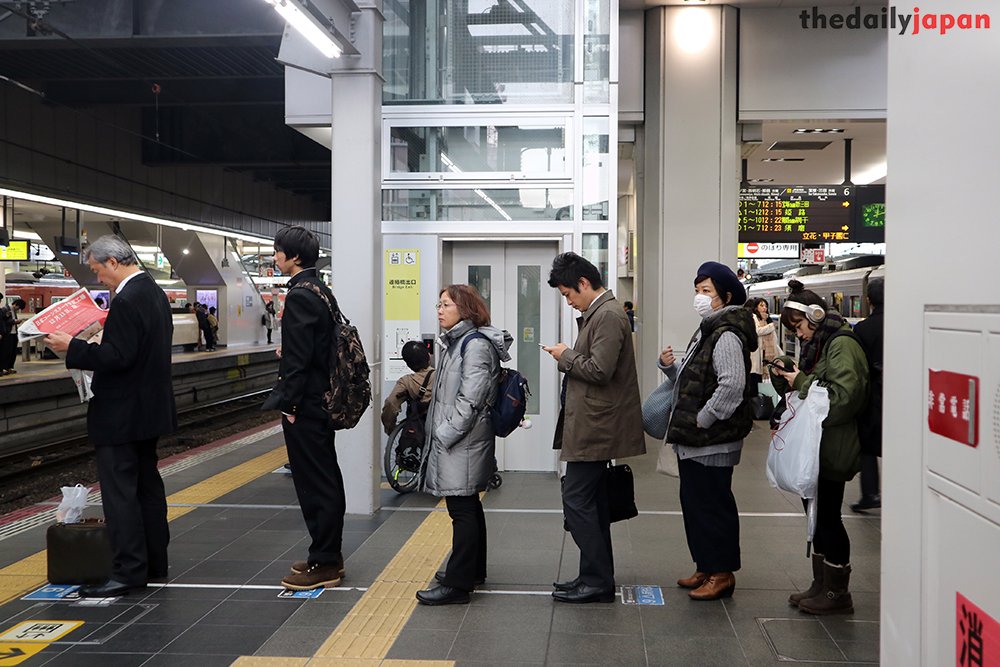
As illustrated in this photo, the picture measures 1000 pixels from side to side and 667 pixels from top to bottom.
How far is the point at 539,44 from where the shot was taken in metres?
8.03

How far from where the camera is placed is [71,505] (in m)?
4.96

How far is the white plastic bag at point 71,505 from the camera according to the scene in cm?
495

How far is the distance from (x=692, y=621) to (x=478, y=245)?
4.78m

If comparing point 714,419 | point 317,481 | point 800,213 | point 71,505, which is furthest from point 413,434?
point 800,213

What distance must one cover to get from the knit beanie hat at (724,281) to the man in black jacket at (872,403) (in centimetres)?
63

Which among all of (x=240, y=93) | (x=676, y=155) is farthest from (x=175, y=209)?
(x=676, y=155)

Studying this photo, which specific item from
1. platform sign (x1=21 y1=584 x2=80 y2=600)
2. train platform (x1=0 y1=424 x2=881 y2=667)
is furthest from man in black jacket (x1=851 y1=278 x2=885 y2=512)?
platform sign (x1=21 y1=584 x2=80 y2=600)

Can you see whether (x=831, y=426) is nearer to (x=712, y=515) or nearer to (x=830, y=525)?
(x=830, y=525)

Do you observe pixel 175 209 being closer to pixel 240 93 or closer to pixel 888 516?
pixel 240 93

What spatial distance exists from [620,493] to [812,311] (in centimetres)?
129

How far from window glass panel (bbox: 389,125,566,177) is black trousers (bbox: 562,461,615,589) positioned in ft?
12.9

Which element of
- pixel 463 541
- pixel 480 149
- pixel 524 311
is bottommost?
pixel 463 541

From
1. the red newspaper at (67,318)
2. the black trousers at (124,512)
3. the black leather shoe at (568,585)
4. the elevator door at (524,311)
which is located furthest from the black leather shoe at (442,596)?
the elevator door at (524,311)

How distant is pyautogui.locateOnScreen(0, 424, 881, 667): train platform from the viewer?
3898 mm
